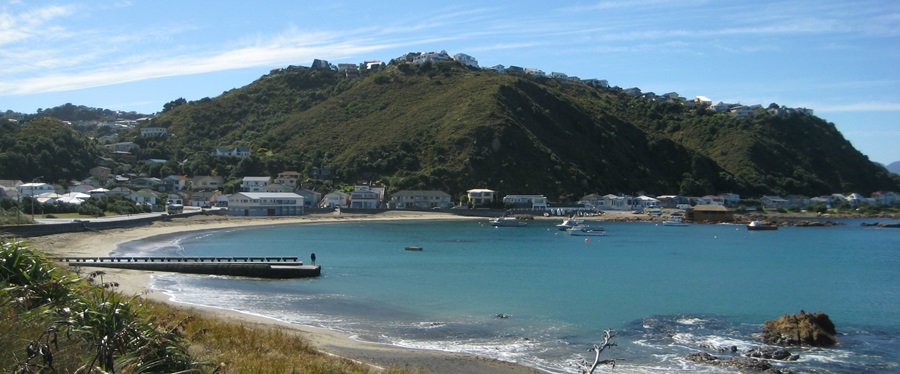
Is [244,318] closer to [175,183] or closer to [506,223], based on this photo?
[506,223]

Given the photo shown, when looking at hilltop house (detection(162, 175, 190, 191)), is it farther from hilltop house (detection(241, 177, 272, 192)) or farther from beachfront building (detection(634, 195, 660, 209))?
beachfront building (detection(634, 195, 660, 209))

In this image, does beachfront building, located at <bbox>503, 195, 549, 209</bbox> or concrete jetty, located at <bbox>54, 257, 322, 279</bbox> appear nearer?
concrete jetty, located at <bbox>54, 257, 322, 279</bbox>

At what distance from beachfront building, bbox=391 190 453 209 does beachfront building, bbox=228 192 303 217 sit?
14879mm

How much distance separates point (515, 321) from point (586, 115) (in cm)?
11078

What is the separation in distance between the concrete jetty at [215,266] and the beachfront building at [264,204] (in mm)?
53412

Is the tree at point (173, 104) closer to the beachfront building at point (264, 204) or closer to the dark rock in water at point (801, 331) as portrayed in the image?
the beachfront building at point (264, 204)

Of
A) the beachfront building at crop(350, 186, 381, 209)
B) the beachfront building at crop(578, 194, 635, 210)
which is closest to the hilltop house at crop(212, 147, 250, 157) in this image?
the beachfront building at crop(350, 186, 381, 209)

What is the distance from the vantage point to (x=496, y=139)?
106938mm

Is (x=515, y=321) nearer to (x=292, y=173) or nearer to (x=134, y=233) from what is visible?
(x=134, y=233)

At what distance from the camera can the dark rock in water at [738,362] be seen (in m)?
17.6

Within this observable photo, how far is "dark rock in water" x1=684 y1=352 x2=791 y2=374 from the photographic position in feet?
57.9

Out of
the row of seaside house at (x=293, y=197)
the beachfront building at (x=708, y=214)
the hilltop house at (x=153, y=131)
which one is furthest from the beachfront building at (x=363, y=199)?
the hilltop house at (x=153, y=131)

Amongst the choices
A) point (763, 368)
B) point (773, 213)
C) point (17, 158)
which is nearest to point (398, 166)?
point (17, 158)

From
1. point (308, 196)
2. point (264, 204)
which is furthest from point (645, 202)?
point (264, 204)
